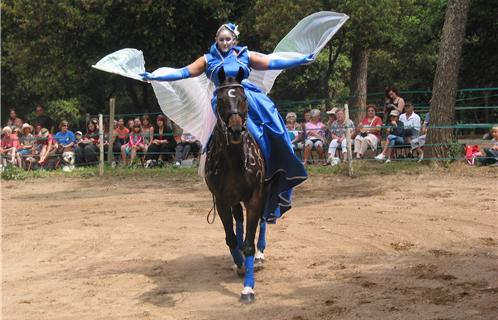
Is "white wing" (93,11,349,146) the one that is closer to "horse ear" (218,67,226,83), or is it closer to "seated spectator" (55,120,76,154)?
"horse ear" (218,67,226,83)

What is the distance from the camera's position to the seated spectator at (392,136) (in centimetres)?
1364

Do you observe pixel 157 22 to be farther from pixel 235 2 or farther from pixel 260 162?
pixel 260 162

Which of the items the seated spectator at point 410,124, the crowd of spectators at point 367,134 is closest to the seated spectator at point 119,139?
the crowd of spectators at point 367,134

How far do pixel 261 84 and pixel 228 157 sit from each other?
186 centimetres

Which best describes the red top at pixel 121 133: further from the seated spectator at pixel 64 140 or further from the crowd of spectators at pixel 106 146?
the seated spectator at pixel 64 140

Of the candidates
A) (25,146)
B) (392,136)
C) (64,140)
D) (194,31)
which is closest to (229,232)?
(392,136)

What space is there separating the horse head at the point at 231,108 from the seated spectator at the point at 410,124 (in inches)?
347

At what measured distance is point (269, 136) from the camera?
6285 millimetres

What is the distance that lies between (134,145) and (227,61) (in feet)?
37.1

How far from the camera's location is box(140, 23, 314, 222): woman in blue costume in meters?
6.02

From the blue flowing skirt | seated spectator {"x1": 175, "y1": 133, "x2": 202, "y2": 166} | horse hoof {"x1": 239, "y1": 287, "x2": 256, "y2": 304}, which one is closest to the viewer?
horse hoof {"x1": 239, "y1": 287, "x2": 256, "y2": 304}

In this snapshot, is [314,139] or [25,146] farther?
[25,146]

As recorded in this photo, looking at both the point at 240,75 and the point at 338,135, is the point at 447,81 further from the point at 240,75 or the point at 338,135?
the point at 240,75

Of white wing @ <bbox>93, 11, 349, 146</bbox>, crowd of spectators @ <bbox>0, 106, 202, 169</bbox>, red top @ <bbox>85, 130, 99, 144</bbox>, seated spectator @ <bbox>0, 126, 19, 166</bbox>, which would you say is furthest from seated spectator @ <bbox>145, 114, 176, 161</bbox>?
white wing @ <bbox>93, 11, 349, 146</bbox>
